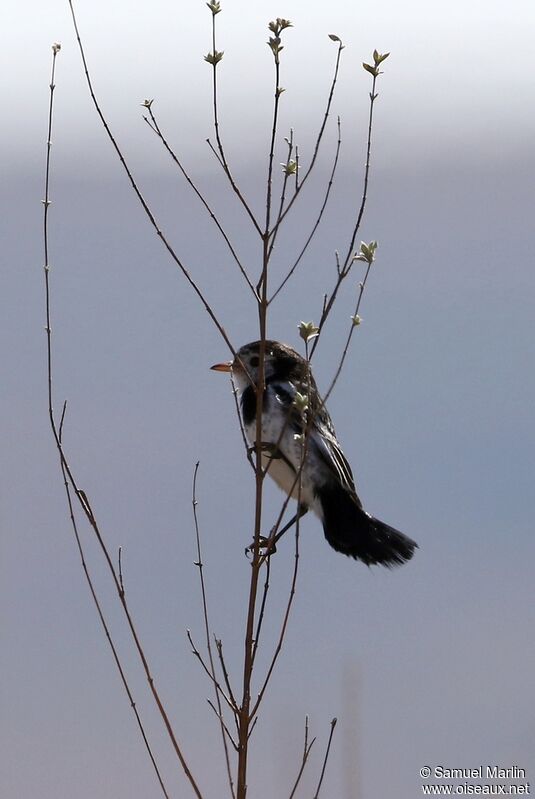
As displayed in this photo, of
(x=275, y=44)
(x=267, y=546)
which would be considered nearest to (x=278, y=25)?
(x=275, y=44)

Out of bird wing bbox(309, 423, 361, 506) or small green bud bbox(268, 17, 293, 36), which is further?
bird wing bbox(309, 423, 361, 506)

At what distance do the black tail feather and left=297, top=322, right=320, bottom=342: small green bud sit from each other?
67.2 inches

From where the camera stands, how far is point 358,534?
179 inches

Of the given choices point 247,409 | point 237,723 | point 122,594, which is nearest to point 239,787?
point 237,723

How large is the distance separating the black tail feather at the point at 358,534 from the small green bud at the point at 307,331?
5.60 ft

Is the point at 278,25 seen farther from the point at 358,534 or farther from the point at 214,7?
the point at 358,534

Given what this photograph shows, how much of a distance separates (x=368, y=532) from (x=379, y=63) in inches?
80.1

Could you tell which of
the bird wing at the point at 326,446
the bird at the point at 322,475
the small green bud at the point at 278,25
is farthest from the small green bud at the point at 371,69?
the bird wing at the point at 326,446

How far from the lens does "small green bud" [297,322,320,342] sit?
2.85 metres

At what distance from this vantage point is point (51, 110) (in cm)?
308

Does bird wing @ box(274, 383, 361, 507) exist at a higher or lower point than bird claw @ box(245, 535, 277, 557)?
higher

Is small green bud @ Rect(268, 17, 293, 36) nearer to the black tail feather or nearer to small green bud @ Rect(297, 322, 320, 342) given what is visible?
small green bud @ Rect(297, 322, 320, 342)

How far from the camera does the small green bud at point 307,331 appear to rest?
2.85 m

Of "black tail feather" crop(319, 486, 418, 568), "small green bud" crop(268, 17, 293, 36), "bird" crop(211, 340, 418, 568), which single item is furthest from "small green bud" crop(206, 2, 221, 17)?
"black tail feather" crop(319, 486, 418, 568)
